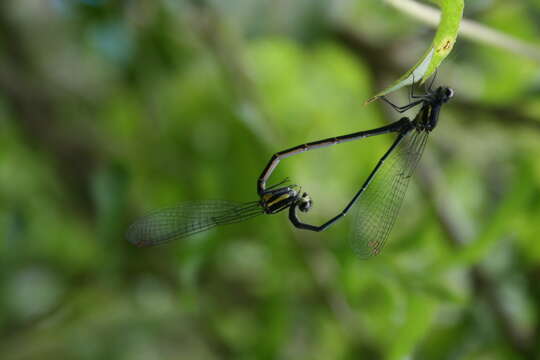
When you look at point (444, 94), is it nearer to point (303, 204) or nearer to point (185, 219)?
point (303, 204)

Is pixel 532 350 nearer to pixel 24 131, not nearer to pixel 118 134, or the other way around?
pixel 118 134

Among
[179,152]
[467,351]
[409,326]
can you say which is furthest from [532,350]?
[179,152]

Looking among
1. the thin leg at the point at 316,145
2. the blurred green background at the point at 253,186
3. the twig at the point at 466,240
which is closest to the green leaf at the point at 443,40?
the thin leg at the point at 316,145

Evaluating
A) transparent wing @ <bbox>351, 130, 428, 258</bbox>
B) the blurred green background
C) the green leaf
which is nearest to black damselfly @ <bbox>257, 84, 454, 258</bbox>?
transparent wing @ <bbox>351, 130, 428, 258</bbox>

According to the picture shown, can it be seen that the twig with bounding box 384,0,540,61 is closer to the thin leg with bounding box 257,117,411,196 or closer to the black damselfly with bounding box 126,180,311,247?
the thin leg with bounding box 257,117,411,196

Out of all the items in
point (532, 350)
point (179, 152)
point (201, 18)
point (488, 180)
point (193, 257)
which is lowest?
point (532, 350)

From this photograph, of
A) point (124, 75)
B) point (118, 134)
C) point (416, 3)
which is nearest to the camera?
point (416, 3)
